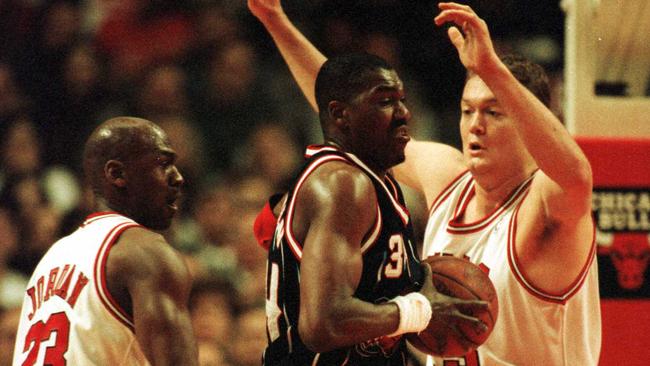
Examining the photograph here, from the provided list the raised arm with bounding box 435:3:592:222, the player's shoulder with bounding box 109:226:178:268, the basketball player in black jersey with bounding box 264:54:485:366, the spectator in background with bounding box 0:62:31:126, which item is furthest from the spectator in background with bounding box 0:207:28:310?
the raised arm with bounding box 435:3:592:222

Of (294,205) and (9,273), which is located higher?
(294,205)

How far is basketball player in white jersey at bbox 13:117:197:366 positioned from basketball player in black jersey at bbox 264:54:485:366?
0.36 m

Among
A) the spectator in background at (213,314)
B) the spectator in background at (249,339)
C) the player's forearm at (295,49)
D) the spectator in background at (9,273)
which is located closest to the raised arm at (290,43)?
the player's forearm at (295,49)

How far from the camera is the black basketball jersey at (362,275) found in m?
3.39

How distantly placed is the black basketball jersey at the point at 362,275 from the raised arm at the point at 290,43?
134 centimetres

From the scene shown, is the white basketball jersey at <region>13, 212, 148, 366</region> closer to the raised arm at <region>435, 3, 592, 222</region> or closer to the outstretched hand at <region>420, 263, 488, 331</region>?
the outstretched hand at <region>420, 263, 488, 331</region>

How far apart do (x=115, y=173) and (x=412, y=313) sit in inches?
51.8

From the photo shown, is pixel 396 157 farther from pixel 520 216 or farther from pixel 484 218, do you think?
pixel 484 218

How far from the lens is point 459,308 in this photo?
349 cm

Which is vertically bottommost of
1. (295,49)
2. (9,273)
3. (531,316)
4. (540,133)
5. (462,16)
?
(9,273)

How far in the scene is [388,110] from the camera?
3506mm

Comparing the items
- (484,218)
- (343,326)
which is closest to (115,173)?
(343,326)

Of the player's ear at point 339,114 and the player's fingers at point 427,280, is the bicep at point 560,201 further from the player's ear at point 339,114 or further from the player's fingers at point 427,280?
the player's ear at point 339,114

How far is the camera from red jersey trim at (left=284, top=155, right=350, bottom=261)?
11.1ft
